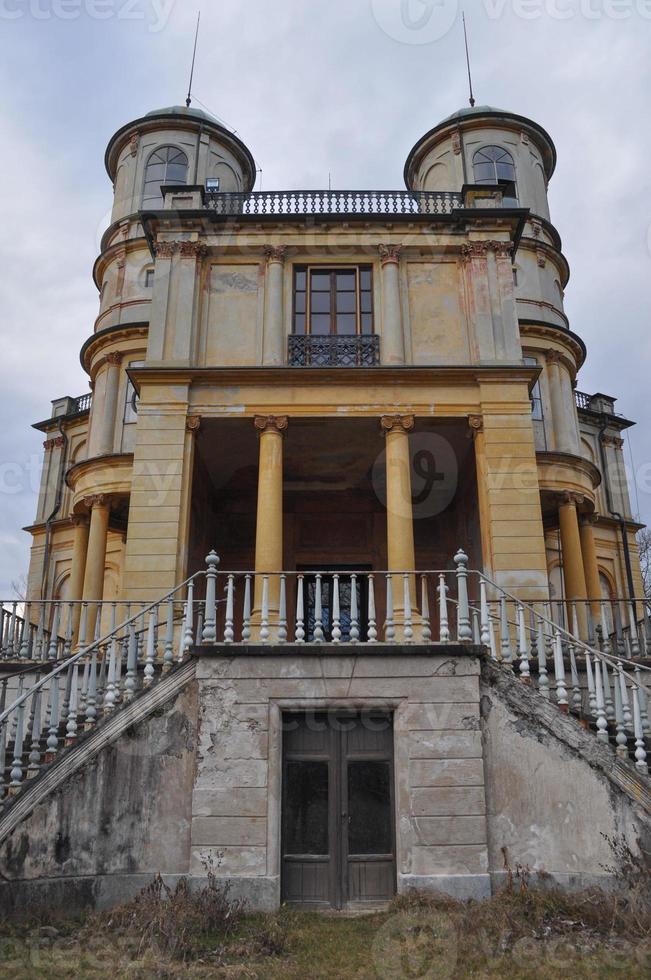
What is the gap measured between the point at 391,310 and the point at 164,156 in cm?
1434

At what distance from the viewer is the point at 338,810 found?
1023 cm

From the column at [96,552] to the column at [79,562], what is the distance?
641 mm

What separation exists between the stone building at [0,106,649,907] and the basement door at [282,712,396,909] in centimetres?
3

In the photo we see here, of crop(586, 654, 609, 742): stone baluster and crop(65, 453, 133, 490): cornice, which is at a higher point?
crop(65, 453, 133, 490): cornice

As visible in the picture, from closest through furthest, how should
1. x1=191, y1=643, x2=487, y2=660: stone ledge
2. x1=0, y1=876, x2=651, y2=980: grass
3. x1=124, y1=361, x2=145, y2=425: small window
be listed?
1. x1=0, y1=876, x2=651, y2=980: grass
2. x1=191, y1=643, x2=487, y2=660: stone ledge
3. x1=124, y1=361, x2=145, y2=425: small window

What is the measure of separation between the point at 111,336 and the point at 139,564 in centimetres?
1173

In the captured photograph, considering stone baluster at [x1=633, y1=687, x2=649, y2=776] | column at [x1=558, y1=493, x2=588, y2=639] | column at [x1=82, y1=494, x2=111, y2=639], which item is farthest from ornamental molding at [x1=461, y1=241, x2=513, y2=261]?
column at [x1=82, y1=494, x2=111, y2=639]

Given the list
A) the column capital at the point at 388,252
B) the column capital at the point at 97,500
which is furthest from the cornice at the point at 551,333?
the column capital at the point at 97,500

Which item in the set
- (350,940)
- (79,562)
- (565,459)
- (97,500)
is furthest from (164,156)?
(350,940)

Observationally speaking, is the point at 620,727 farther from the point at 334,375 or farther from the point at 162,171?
the point at 162,171

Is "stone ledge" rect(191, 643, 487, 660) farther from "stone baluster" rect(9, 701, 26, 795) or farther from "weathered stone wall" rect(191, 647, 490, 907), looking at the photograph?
"stone baluster" rect(9, 701, 26, 795)

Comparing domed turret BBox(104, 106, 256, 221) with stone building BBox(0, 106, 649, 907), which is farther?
domed turret BBox(104, 106, 256, 221)

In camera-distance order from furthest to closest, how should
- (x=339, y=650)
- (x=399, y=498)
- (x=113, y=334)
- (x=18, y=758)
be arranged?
(x=113, y=334) < (x=399, y=498) < (x=339, y=650) < (x=18, y=758)

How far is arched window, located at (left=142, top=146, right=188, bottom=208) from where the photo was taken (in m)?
26.4
